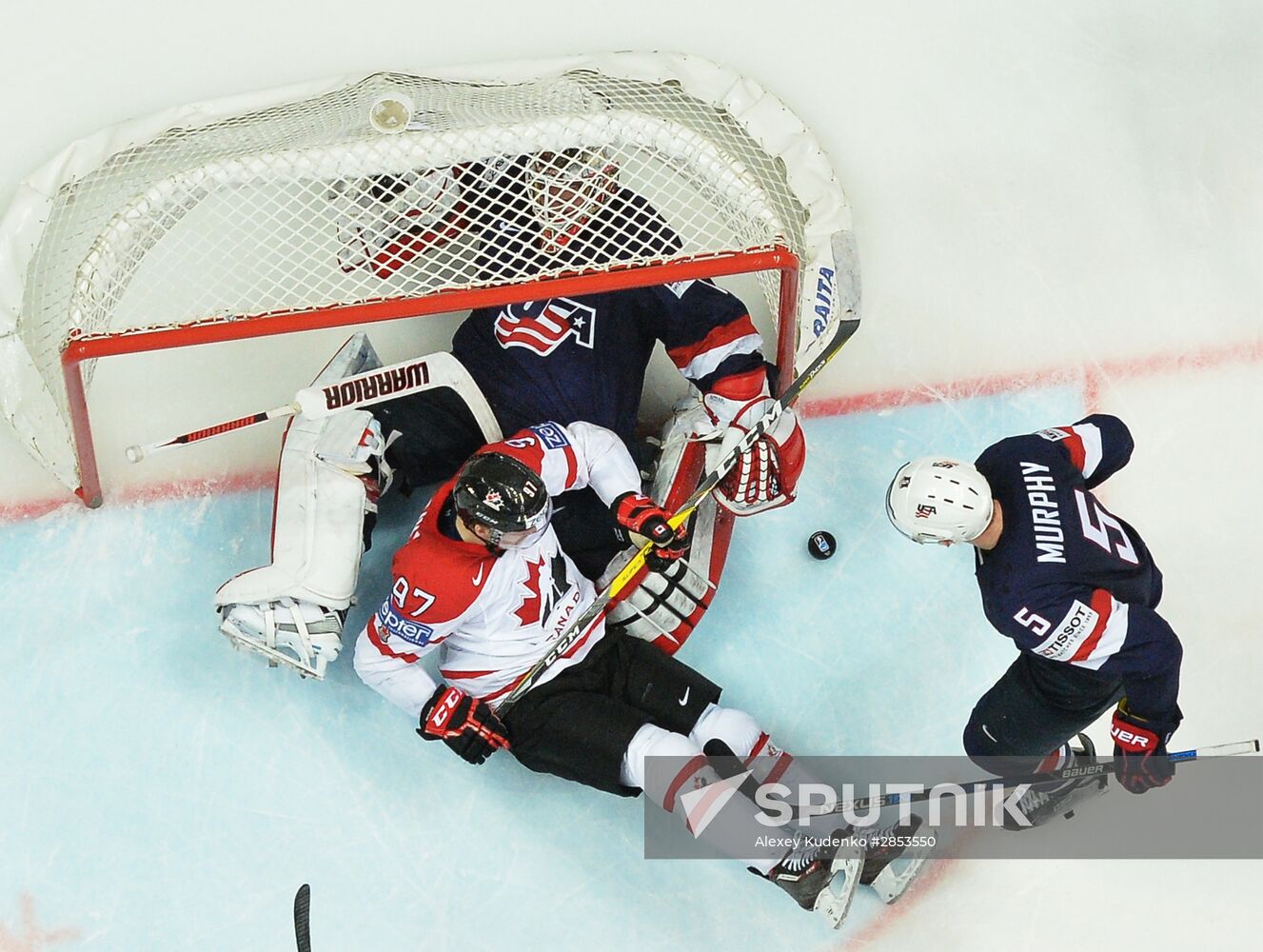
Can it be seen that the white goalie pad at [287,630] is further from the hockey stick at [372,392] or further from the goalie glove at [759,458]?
the goalie glove at [759,458]

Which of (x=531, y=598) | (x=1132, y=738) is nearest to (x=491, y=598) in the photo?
(x=531, y=598)

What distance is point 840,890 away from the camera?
10.3 feet

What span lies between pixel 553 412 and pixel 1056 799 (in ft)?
4.91

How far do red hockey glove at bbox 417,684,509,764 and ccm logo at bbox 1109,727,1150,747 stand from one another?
1.34 meters

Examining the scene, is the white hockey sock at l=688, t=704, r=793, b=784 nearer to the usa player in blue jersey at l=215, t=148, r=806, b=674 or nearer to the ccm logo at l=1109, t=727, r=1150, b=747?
the usa player in blue jersey at l=215, t=148, r=806, b=674

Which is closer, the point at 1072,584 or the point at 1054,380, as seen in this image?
the point at 1072,584

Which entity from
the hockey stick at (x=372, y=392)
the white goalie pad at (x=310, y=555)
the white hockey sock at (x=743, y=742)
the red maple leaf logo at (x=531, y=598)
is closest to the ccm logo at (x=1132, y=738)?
the white hockey sock at (x=743, y=742)

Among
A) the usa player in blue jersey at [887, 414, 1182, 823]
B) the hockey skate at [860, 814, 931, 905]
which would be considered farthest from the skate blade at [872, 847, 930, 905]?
the usa player in blue jersey at [887, 414, 1182, 823]

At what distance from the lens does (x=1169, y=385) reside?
146 inches

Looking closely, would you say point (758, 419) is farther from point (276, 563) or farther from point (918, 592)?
point (276, 563)

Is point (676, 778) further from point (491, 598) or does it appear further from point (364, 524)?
point (364, 524)

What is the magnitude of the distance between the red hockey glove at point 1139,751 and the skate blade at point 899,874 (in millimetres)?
543

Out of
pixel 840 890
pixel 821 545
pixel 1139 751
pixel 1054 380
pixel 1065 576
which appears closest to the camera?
pixel 1065 576

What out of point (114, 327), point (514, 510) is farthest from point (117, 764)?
point (514, 510)
